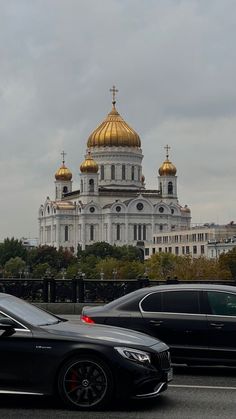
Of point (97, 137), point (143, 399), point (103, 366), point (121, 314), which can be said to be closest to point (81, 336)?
point (103, 366)

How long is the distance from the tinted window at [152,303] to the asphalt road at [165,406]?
146 centimetres

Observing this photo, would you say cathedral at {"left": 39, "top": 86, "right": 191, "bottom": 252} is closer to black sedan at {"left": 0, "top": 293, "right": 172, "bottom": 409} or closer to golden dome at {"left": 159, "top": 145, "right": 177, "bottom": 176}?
golden dome at {"left": 159, "top": 145, "right": 177, "bottom": 176}

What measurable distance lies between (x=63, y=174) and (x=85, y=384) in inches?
5615

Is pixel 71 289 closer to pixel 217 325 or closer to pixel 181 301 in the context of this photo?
pixel 181 301

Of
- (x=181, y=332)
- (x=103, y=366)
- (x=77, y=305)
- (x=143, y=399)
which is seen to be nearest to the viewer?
(x=103, y=366)

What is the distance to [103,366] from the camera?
975cm

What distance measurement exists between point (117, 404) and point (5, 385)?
129 cm

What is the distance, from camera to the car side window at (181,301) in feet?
42.8

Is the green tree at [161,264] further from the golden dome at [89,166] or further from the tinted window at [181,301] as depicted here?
the tinted window at [181,301]

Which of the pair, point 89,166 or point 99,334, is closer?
point 99,334

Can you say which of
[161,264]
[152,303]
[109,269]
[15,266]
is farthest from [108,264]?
[152,303]

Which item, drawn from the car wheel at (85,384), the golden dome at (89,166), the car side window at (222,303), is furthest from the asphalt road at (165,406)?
the golden dome at (89,166)

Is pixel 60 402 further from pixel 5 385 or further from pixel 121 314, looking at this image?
pixel 121 314

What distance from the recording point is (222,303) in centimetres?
1307
